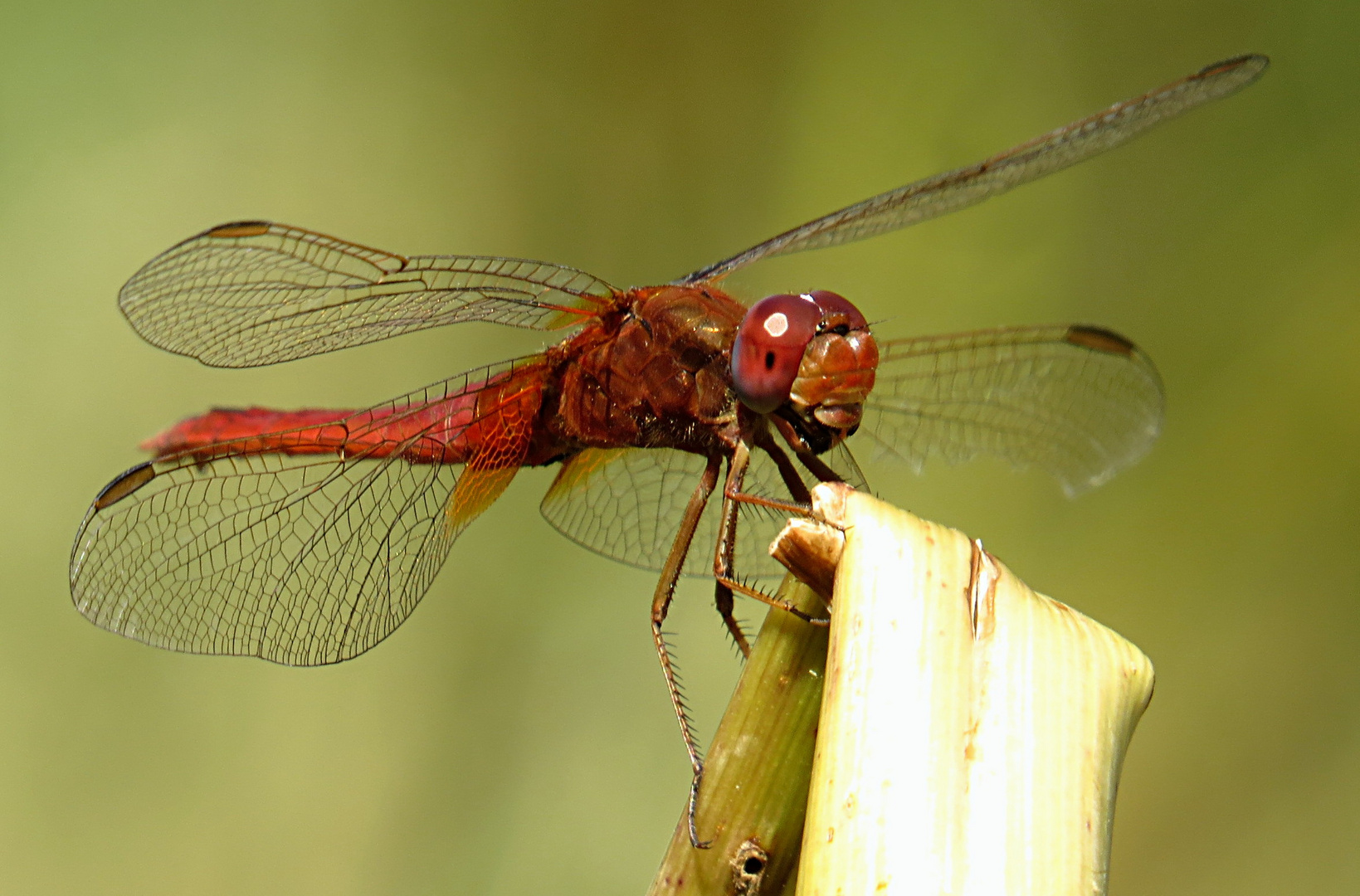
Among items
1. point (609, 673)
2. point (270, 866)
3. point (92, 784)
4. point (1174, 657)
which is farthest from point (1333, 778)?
point (92, 784)

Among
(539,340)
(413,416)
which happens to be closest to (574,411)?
(413,416)

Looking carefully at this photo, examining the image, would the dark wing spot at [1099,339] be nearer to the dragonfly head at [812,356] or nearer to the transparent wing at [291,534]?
the dragonfly head at [812,356]

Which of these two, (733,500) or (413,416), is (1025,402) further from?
(413,416)

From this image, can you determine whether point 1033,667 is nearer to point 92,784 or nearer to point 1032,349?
point 1032,349


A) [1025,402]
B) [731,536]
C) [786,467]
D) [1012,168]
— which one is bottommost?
[731,536]

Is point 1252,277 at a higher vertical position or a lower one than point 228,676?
higher

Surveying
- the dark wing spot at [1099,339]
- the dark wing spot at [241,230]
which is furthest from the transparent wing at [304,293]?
the dark wing spot at [1099,339]
